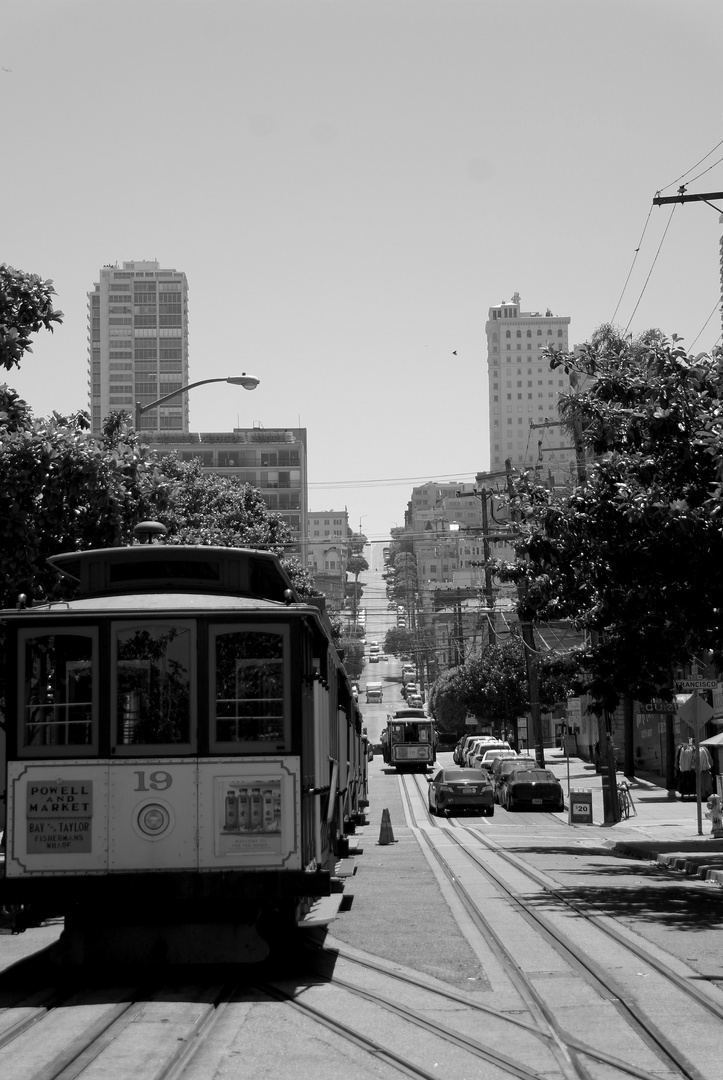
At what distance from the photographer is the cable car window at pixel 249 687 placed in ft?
33.6

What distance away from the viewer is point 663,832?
1188 inches

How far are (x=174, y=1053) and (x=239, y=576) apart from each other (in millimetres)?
4554

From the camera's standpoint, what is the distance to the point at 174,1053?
757 cm

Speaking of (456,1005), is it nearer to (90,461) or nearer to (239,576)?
(239,576)

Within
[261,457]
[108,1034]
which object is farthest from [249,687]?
[261,457]

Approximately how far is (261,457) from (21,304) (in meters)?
129

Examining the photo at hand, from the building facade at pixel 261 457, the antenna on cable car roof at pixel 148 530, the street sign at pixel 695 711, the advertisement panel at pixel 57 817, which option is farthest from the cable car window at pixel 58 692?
the building facade at pixel 261 457

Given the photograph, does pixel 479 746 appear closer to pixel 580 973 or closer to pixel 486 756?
pixel 486 756

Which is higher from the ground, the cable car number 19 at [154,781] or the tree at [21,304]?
the tree at [21,304]

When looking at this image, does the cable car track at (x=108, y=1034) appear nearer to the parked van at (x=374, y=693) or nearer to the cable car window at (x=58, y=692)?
the cable car window at (x=58, y=692)

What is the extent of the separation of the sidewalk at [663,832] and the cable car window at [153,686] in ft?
36.5

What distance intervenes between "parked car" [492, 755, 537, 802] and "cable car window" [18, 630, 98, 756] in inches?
1260

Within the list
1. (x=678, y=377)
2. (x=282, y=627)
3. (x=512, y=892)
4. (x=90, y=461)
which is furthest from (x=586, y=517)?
(x=282, y=627)

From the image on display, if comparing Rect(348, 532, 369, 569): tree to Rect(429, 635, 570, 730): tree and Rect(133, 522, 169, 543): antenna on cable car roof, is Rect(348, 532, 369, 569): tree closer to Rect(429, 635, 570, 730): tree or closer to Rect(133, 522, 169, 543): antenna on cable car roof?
Rect(429, 635, 570, 730): tree
